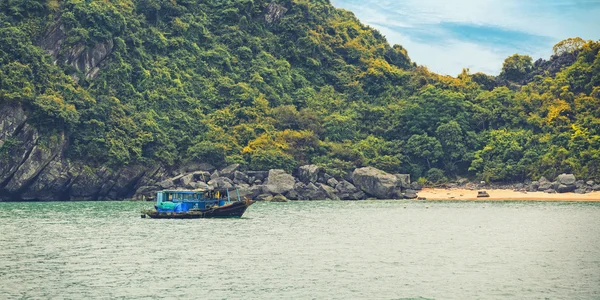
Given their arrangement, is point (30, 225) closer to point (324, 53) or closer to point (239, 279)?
point (239, 279)

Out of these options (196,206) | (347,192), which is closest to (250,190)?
(347,192)

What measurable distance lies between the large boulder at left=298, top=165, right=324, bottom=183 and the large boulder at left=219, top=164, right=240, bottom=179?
566 centimetres

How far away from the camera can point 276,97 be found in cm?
8188

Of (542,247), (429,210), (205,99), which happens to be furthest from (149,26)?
(542,247)

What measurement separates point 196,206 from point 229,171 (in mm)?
20341

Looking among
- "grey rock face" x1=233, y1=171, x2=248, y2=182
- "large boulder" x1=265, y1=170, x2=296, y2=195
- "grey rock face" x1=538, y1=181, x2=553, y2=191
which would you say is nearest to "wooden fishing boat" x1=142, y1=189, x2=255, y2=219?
"large boulder" x1=265, y1=170, x2=296, y2=195

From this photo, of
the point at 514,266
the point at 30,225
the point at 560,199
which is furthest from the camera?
the point at 560,199

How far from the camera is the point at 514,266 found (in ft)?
90.8

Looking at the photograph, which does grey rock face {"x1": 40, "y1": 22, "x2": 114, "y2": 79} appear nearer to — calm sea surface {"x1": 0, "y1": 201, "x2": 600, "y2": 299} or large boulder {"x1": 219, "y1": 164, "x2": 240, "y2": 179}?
large boulder {"x1": 219, "y1": 164, "x2": 240, "y2": 179}

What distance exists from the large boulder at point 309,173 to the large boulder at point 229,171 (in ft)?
18.6

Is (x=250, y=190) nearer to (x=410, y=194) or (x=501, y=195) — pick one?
(x=410, y=194)

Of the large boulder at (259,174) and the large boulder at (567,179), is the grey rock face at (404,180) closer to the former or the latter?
the large boulder at (259,174)

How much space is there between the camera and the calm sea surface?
76.8 feet

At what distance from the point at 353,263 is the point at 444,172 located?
158 feet
